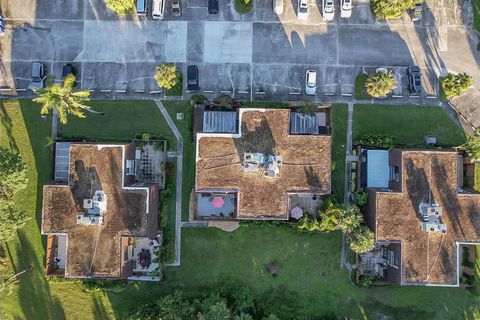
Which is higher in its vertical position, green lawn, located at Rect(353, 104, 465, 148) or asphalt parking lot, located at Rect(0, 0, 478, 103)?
asphalt parking lot, located at Rect(0, 0, 478, 103)

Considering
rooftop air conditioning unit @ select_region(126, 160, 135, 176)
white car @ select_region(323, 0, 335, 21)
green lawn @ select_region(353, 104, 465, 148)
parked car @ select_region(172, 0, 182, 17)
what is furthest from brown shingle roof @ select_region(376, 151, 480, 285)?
parked car @ select_region(172, 0, 182, 17)

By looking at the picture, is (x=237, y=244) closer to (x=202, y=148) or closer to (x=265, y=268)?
(x=265, y=268)

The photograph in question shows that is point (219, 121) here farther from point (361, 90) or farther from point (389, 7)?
point (389, 7)

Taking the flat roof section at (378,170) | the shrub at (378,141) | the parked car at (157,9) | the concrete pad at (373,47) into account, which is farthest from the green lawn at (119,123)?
the concrete pad at (373,47)

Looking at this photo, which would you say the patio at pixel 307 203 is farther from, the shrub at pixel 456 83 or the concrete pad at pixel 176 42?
the concrete pad at pixel 176 42

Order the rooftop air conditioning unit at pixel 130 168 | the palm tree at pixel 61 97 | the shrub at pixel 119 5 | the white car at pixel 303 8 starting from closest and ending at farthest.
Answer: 1. the palm tree at pixel 61 97
2. the rooftop air conditioning unit at pixel 130 168
3. the shrub at pixel 119 5
4. the white car at pixel 303 8

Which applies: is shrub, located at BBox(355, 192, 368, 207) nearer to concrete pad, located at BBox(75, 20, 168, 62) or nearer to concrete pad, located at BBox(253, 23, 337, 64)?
concrete pad, located at BBox(253, 23, 337, 64)
